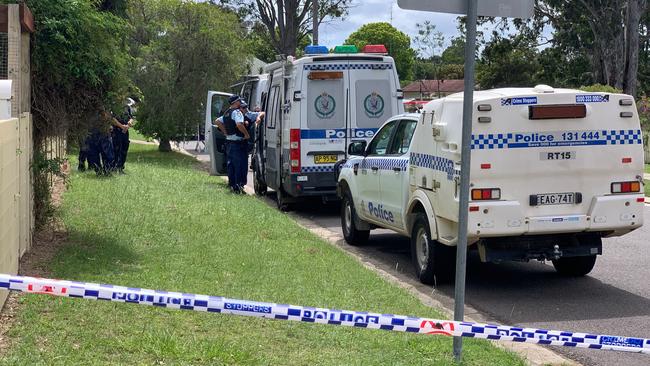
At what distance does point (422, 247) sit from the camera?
945 cm

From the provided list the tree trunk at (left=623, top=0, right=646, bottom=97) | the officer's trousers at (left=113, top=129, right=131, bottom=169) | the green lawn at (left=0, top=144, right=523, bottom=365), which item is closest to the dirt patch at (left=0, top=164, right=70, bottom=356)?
the green lawn at (left=0, top=144, right=523, bottom=365)

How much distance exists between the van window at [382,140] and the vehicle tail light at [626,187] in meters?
3.11

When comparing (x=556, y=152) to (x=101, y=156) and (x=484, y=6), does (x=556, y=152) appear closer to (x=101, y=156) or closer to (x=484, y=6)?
(x=484, y=6)

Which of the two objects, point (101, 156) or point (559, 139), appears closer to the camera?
point (559, 139)

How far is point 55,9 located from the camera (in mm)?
8398

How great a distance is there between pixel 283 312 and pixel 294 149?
9754mm

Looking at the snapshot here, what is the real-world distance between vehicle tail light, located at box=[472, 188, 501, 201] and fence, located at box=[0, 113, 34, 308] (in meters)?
4.15

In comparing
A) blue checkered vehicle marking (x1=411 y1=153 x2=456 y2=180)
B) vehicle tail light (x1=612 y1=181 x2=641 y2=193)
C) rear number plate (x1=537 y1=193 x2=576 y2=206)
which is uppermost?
blue checkered vehicle marking (x1=411 y1=153 x2=456 y2=180)

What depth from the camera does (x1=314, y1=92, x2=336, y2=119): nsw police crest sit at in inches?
564

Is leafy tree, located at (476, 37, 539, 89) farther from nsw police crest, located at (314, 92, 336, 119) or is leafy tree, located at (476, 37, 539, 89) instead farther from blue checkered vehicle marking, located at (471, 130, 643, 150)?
blue checkered vehicle marking, located at (471, 130, 643, 150)

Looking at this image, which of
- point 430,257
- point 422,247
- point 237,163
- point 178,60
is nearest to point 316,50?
point 237,163

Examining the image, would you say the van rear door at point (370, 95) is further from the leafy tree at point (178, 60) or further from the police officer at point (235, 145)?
the leafy tree at point (178, 60)

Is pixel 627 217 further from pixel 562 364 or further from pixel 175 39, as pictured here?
pixel 175 39

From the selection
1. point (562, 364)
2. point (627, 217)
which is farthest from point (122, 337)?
point (627, 217)
